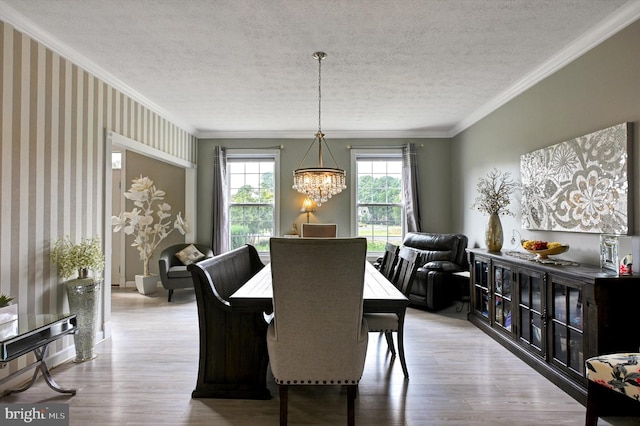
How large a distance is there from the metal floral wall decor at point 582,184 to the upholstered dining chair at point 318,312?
6.85 feet

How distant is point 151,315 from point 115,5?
139 inches

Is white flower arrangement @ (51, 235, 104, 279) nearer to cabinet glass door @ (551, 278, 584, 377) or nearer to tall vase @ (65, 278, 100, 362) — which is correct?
tall vase @ (65, 278, 100, 362)

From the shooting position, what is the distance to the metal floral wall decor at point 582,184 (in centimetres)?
250

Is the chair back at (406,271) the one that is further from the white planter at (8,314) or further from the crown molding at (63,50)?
the crown molding at (63,50)

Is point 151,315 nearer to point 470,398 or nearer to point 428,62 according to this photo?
point 470,398

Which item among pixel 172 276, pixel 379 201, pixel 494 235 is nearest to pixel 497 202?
pixel 494 235

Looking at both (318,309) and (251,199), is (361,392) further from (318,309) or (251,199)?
(251,199)

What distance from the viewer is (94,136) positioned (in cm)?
341

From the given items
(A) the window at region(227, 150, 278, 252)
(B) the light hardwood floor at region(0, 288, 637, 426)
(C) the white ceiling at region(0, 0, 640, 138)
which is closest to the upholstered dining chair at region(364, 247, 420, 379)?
(B) the light hardwood floor at region(0, 288, 637, 426)

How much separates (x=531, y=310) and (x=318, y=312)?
2.13 m

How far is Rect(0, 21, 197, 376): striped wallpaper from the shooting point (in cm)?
251

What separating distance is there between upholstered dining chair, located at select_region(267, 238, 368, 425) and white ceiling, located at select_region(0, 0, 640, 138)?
69.6 inches

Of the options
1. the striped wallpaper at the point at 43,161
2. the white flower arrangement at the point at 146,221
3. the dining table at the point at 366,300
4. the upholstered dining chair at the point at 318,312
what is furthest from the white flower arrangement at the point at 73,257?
the white flower arrangement at the point at 146,221

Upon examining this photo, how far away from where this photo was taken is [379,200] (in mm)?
6164
